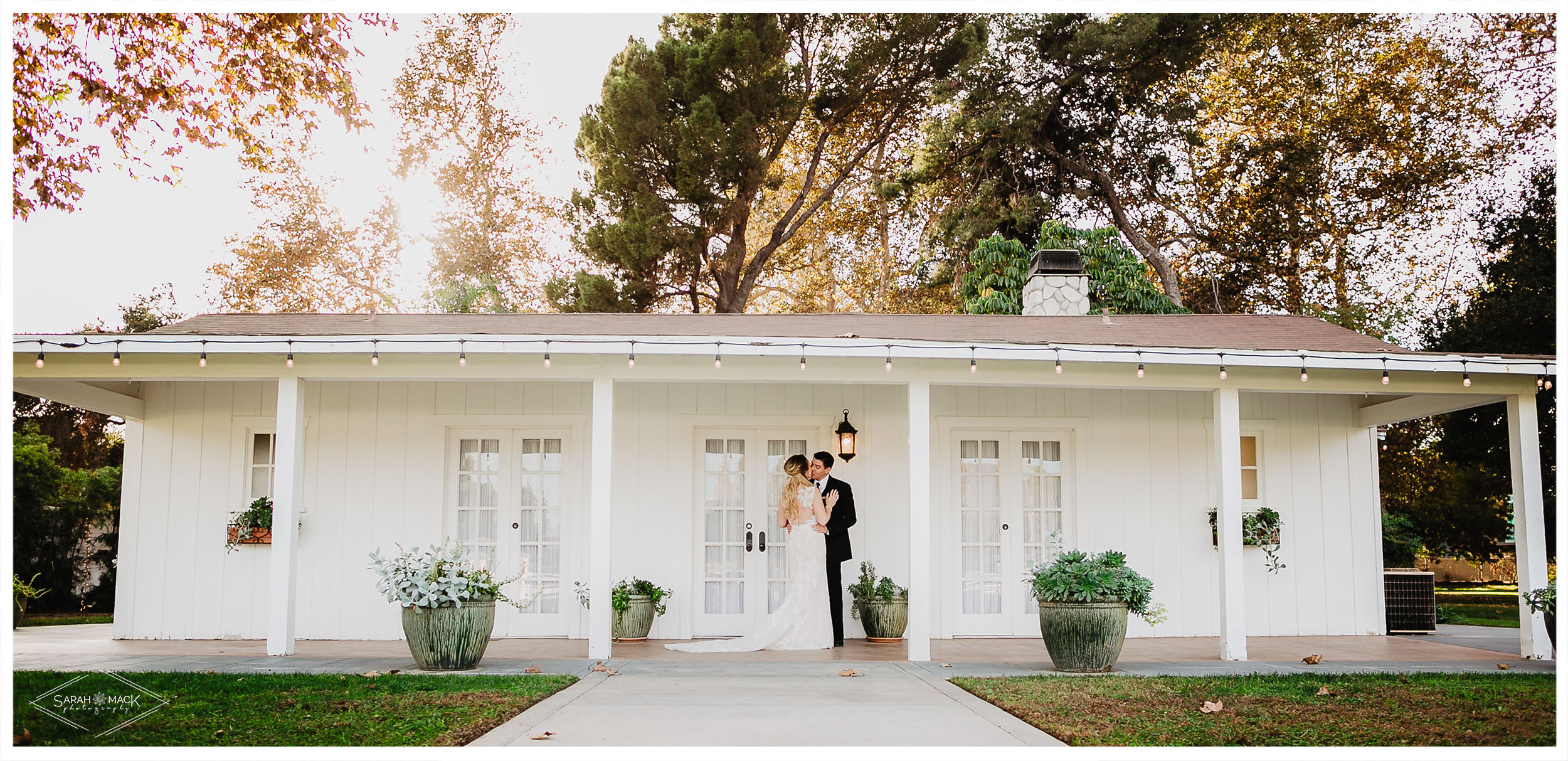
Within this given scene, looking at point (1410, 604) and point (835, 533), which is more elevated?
point (835, 533)

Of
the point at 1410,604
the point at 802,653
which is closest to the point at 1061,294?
the point at 1410,604

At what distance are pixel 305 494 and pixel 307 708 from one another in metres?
4.49

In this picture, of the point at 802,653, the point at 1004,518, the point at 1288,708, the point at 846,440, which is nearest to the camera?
the point at 1288,708

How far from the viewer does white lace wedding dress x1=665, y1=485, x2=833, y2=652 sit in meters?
7.97

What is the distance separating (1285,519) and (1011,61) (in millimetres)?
11586

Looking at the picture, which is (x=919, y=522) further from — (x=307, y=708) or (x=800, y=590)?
(x=307, y=708)

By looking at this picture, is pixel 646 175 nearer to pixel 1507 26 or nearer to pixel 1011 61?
pixel 1011 61

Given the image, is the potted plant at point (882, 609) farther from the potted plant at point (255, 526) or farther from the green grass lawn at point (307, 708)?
the potted plant at point (255, 526)

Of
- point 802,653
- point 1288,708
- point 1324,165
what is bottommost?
point 802,653

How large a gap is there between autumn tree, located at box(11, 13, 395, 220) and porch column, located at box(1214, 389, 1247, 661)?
8.33 m

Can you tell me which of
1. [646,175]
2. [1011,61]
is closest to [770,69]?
[646,175]

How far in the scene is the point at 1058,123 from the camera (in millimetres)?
19047

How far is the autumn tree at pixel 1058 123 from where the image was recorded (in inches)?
703

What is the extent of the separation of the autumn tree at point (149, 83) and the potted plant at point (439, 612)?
17.3 feet
